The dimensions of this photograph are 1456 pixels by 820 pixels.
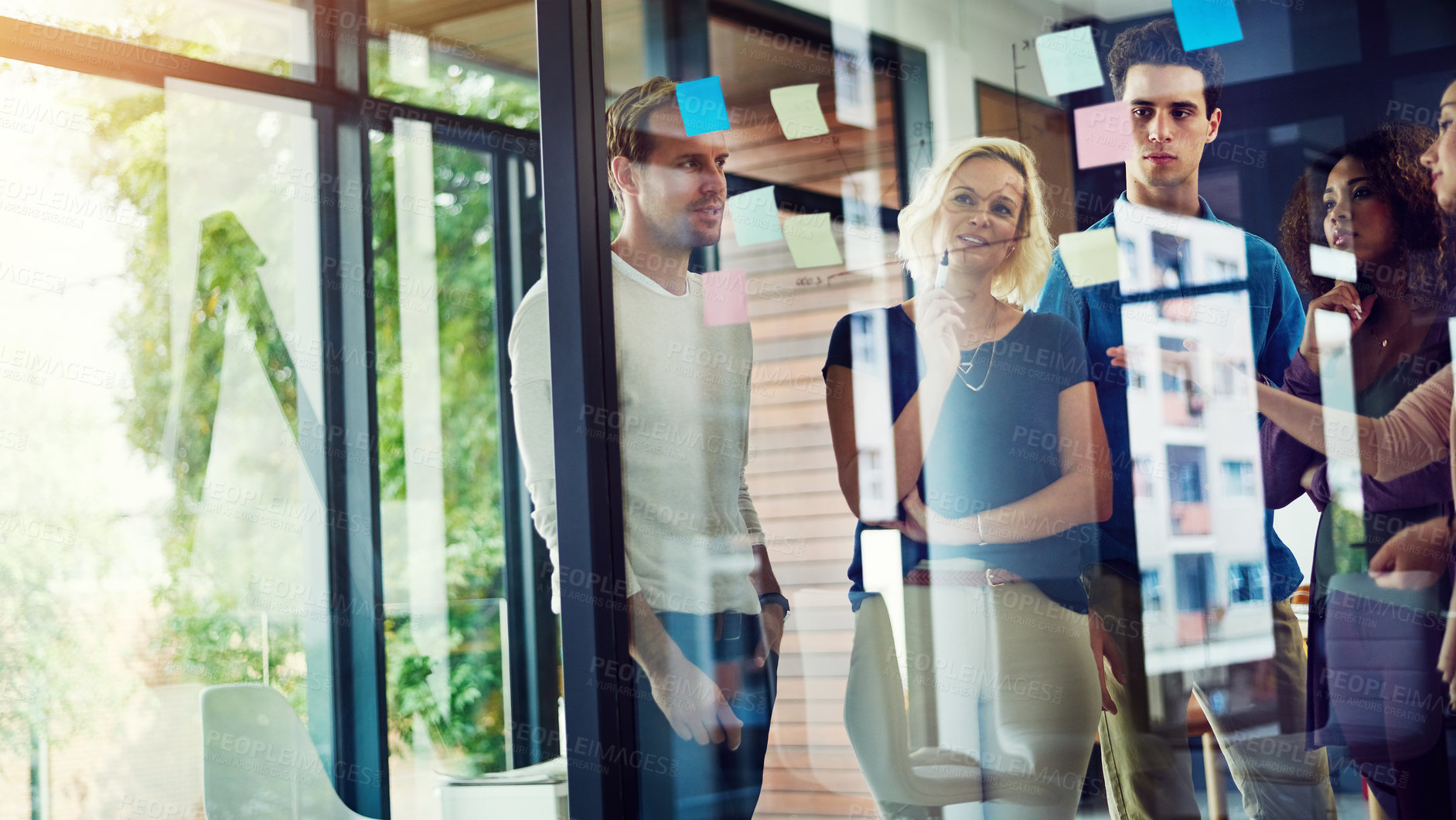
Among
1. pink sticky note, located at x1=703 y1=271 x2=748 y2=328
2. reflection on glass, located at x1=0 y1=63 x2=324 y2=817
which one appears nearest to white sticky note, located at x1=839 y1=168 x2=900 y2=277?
pink sticky note, located at x1=703 y1=271 x2=748 y2=328

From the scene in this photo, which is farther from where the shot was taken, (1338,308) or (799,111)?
(799,111)

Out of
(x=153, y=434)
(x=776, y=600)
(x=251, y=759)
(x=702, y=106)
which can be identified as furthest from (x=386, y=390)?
(x=776, y=600)

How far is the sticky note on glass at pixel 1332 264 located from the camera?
A: 65.1 inches

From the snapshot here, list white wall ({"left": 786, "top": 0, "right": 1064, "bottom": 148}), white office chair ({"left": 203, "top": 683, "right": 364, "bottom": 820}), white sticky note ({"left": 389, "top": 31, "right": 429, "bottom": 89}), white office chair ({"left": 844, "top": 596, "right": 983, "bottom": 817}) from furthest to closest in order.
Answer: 1. white sticky note ({"left": 389, "top": 31, "right": 429, "bottom": 89})
2. white office chair ({"left": 203, "top": 683, "right": 364, "bottom": 820})
3. white office chair ({"left": 844, "top": 596, "right": 983, "bottom": 817})
4. white wall ({"left": 786, "top": 0, "right": 1064, "bottom": 148})

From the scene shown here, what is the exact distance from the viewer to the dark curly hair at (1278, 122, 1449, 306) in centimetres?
161

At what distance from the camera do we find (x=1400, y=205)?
5.35 ft

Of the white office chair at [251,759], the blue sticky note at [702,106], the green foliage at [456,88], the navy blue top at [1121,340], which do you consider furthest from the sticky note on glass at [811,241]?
the white office chair at [251,759]

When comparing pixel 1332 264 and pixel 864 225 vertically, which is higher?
pixel 864 225

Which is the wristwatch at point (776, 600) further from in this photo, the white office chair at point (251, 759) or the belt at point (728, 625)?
the white office chair at point (251, 759)

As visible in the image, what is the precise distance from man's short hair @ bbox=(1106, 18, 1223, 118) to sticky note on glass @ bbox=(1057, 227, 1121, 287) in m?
0.20

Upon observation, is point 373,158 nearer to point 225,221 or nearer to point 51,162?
point 225,221

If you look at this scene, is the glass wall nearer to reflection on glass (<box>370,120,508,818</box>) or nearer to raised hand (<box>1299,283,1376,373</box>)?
raised hand (<box>1299,283,1376,373</box>)

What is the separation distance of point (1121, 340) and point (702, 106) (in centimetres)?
88

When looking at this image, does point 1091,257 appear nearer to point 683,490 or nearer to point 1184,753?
point 1184,753
